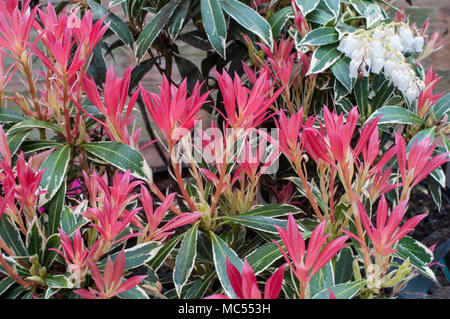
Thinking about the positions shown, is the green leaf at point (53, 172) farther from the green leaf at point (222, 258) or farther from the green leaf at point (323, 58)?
the green leaf at point (323, 58)

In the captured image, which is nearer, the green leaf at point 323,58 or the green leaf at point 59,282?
the green leaf at point 59,282

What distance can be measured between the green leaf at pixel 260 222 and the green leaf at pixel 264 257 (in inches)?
1.0

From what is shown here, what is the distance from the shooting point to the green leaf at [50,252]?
2.09 ft

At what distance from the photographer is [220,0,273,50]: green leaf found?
90 centimetres

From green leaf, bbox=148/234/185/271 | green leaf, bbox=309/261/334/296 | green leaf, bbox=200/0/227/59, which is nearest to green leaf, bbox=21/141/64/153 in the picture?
green leaf, bbox=148/234/185/271

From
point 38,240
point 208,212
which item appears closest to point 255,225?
point 208,212

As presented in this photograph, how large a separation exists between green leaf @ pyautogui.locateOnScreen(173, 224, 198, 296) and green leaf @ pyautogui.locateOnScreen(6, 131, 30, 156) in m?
0.30

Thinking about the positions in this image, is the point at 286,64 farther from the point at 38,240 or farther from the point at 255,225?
the point at 38,240

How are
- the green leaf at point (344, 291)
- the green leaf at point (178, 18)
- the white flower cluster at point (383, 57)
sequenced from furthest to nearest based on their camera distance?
the green leaf at point (178, 18)
the white flower cluster at point (383, 57)
the green leaf at point (344, 291)

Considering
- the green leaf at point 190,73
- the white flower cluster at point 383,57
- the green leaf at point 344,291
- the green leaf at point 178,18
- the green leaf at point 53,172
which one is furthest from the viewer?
Answer: the green leaf at point 190,73

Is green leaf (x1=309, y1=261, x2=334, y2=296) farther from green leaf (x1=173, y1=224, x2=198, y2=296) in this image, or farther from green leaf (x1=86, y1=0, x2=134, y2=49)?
green leaf (x1=86, y1=0, x2=134, y2=49)

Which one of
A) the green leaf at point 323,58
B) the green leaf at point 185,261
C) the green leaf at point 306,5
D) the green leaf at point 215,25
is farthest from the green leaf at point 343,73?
the green leaf at point 185,261

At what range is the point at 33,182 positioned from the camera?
61 cm

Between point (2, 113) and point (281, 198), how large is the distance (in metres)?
0.60
